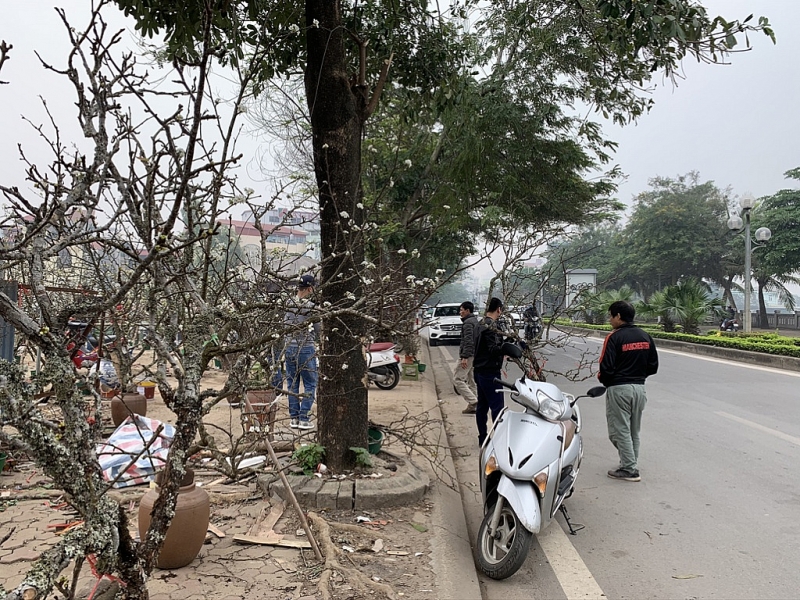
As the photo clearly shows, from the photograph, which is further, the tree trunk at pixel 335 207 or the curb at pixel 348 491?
the tree trunk at pixel 335 207

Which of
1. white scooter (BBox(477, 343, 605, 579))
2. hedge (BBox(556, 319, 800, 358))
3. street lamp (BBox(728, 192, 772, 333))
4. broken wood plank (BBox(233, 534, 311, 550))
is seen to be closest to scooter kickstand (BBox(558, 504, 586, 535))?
white scooter (BBox(477, 343, 605, 579))

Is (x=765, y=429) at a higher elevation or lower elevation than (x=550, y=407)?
lower

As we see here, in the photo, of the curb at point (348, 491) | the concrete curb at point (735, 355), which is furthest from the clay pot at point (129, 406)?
the concrete curb at point (735, 355)

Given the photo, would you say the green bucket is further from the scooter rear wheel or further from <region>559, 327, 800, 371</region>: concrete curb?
<region>559, 327, 800, 371</region>: concrete curb

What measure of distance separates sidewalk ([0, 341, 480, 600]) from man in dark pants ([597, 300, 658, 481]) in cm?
171

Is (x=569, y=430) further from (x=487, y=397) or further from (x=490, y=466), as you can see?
(x=487, y=397)

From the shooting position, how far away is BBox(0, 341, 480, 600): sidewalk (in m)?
3.08

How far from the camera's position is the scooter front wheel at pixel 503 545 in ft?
11.2

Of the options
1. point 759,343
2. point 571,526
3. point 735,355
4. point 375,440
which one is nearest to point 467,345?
point 375,440

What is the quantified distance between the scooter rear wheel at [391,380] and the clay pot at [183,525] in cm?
755

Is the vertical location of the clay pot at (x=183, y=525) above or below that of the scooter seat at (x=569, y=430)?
below

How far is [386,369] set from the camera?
10820mm

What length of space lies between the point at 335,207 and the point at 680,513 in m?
3.74

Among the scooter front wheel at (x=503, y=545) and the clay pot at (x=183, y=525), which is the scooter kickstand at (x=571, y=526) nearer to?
the scooter front wheel at (x=503, y=545)
